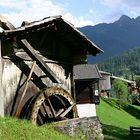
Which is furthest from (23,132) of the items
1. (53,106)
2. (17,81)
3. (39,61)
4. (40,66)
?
(53,106)

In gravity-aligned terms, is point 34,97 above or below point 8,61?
below

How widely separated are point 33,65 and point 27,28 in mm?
1655

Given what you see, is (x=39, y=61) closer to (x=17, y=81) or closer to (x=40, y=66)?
(x=40, y=66)

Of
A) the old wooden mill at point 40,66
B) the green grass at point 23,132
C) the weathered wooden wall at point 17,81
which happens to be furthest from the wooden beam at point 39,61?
the green grass at point 23,132

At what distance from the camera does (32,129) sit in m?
12.2

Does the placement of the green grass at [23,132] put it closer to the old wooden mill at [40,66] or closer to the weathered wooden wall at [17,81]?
A: the old wooden mill at [40,66]

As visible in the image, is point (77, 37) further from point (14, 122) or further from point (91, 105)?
point (91, 105)

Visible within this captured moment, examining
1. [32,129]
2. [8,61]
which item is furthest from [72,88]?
[32,129]

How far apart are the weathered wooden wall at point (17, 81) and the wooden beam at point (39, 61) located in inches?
12.0

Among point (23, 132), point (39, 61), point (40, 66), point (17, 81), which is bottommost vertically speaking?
point (23, 132)

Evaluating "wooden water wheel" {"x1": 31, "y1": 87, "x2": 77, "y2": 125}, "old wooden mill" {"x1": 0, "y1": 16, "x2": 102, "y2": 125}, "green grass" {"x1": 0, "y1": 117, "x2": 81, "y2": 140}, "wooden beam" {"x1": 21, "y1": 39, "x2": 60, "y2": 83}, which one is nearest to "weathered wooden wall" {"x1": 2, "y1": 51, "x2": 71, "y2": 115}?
"old wooden mill" {"x1": 0, "y1": 16, "x2": 102, "y2": 125}

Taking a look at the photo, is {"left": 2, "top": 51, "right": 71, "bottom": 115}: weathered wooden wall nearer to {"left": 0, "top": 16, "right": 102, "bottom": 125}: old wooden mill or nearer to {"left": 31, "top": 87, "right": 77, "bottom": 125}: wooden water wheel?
{"left": 0, "top": 16, "right": 102, "bottom": 125}: old wooden mill

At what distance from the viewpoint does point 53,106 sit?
17.3m

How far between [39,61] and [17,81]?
3.51ft
